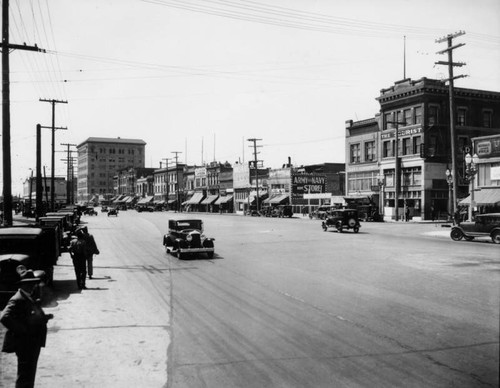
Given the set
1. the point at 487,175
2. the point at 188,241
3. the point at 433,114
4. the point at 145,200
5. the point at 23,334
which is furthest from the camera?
the point at 145,200

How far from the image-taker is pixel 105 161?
635 ft

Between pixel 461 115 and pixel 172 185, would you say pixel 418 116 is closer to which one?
pixel 461 115

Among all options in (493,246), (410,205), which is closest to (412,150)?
(410,205)

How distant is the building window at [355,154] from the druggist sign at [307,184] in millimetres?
11922

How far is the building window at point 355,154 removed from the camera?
64.7 meters

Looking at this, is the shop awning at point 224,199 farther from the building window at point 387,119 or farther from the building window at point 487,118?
the building window at point 487,118

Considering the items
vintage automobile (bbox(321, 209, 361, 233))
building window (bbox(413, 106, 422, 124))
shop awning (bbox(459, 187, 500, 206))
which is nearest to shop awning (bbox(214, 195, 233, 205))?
building window (bbox(413, 106, 422, 124))

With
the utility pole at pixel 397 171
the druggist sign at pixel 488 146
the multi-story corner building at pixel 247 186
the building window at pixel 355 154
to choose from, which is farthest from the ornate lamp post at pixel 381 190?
the multi-story corner building at pixel 247 186

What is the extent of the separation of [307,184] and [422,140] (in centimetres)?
2559

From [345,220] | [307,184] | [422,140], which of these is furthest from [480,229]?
[307,184]

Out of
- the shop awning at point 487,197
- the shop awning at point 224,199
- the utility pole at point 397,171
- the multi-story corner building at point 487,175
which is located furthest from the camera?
the shop awning at point 224,199

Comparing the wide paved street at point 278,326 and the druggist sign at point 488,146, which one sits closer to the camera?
the wide paved street at point 278,326

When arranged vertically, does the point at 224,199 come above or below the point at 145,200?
above

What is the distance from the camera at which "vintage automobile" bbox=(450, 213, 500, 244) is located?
84.1ft
